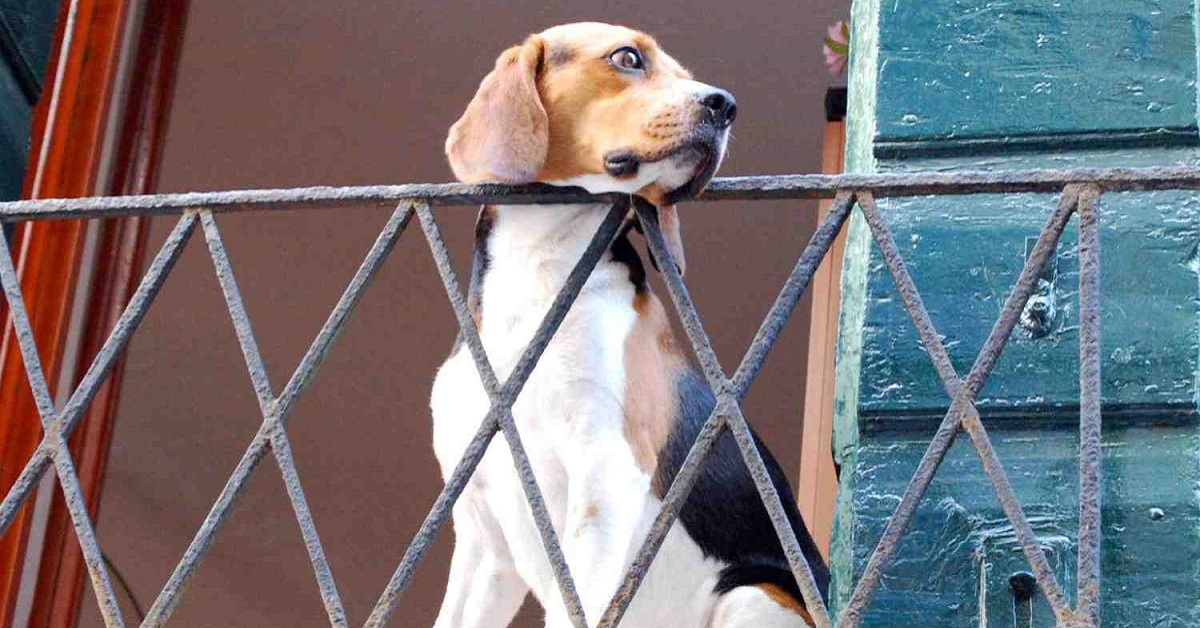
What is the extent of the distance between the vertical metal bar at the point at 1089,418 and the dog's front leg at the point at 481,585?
0.88 meters

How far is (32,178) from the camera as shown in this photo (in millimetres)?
3250

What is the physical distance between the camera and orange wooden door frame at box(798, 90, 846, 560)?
3.17 m

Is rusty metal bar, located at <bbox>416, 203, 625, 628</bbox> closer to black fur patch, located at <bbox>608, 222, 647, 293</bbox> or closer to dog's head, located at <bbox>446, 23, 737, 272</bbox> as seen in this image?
dog's head, located at <bbox>446, 23, 737, 272</bbox>

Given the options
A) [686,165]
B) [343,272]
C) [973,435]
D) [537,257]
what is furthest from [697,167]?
[343,272]

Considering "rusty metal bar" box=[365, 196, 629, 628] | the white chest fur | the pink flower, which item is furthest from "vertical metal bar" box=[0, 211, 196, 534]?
the pink flower

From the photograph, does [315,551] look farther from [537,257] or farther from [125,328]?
[537,257]

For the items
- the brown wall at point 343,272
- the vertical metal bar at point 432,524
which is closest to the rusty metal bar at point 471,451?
the vertical metal bar at point 432,524

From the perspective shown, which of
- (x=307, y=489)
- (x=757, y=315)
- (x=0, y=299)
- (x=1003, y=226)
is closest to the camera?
(x=1003, y=226)

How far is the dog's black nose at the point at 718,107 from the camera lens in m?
2.07

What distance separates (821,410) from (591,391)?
1.21 metres

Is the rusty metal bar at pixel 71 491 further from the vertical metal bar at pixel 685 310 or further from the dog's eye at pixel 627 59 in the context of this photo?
the dog's eye at pixel 627 59

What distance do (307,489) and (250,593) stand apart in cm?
52

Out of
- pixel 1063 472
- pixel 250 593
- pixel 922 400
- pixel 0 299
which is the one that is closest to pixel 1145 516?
pixel 1063 472

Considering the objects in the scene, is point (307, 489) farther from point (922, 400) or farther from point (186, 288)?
point (922, 400)
